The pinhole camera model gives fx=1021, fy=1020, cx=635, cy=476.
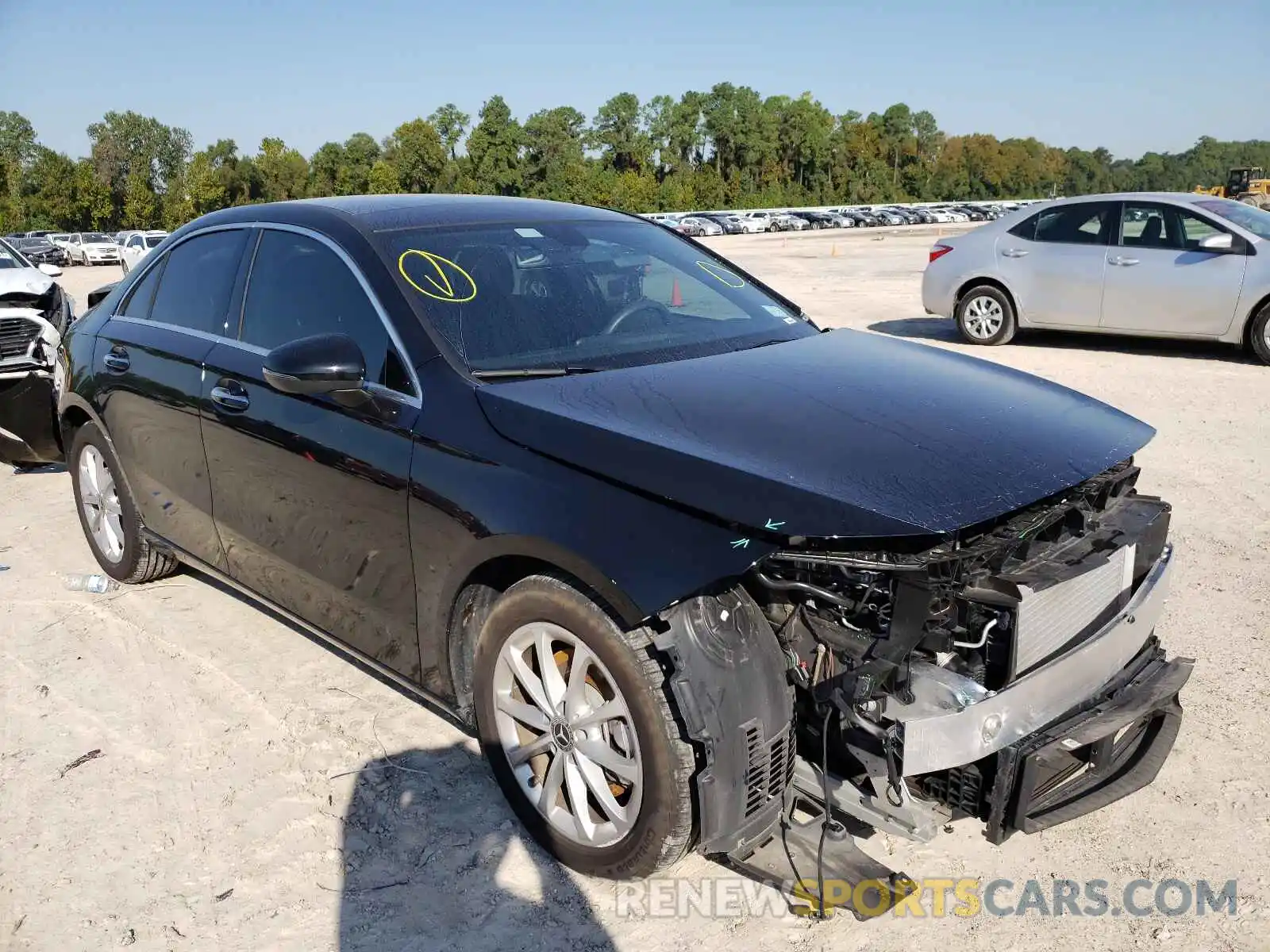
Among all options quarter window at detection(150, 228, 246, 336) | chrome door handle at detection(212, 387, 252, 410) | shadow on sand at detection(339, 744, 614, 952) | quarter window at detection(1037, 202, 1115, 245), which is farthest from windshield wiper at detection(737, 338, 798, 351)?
quarter window at detection(1037, 202, 1115, 245)

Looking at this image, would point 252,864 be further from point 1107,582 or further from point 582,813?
point 1107,582

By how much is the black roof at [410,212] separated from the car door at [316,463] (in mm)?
109

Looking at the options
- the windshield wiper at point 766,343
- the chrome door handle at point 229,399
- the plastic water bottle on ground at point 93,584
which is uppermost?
the windshield wiper at point 766,343

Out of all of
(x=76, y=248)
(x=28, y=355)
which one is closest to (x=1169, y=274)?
(x=28, y=355)

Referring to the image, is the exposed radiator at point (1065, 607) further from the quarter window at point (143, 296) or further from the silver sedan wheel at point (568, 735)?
the quarter window at point (143, 296)

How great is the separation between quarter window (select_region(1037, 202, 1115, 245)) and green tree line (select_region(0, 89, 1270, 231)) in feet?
251

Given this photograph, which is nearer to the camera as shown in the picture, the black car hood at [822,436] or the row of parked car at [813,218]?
the black car hood at [822,436]

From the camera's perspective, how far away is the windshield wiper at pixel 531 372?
9.77ft

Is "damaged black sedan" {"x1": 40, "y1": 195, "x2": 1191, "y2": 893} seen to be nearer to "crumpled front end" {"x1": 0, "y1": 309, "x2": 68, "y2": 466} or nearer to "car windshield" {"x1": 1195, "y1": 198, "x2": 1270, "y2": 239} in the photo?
"crumpled front end" {"x1": 0, "y1": 309, "x2": 68, "y2": 466}

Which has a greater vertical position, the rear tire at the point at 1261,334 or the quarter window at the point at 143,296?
the quarter window at the point at 143,296

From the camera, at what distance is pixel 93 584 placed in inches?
196

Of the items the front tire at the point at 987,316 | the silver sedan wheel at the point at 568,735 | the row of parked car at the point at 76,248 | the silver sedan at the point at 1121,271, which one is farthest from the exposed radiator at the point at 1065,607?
the row of parked car at the point at 76,248

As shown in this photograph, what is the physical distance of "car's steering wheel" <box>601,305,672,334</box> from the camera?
134 inches

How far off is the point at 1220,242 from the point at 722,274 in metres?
7.28
